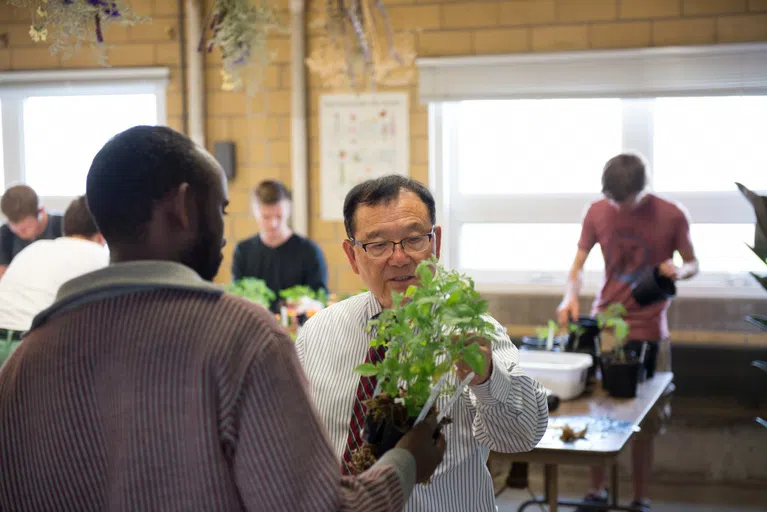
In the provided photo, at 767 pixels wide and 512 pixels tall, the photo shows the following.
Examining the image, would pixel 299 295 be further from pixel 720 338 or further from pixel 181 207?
pixel 181 207

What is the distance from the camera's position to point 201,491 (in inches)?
44.6

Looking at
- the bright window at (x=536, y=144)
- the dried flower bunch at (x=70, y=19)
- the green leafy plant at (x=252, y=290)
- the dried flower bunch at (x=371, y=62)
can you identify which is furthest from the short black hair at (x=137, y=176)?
the bright window at (x=536, y=144)

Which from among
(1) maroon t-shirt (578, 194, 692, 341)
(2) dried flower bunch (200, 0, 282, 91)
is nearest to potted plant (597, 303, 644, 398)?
(1) maroon t-shirt (578, 194, 692, 341)

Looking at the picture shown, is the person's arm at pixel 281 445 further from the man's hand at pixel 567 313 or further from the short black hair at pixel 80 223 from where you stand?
the man's hand at pixel 567 313

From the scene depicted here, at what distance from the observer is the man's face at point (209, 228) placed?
1220mm

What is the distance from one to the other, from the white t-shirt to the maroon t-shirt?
2.40 metres

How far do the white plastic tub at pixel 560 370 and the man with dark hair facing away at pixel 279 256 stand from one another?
1.71m

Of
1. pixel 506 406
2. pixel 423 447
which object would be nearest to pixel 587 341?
pixel 506 406

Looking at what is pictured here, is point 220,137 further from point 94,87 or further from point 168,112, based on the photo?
point 94,87

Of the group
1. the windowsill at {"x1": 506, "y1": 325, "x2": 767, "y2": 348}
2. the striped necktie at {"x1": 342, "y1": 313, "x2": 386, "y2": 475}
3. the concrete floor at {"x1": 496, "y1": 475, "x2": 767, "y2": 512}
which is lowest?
the concrete floor at {"x1": 496, "y1": 475, "x2": 767, "y2": 512}

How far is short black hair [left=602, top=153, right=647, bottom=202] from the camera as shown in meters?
4.14

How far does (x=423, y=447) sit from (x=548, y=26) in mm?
4229

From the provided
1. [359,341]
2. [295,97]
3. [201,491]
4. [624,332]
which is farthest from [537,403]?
[295,97]

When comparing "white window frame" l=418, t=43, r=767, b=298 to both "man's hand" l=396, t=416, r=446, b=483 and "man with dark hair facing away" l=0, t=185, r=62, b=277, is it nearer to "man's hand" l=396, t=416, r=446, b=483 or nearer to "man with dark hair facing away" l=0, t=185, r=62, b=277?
"man with dark hair facing away" l=0, t=185, r=62, b=277
